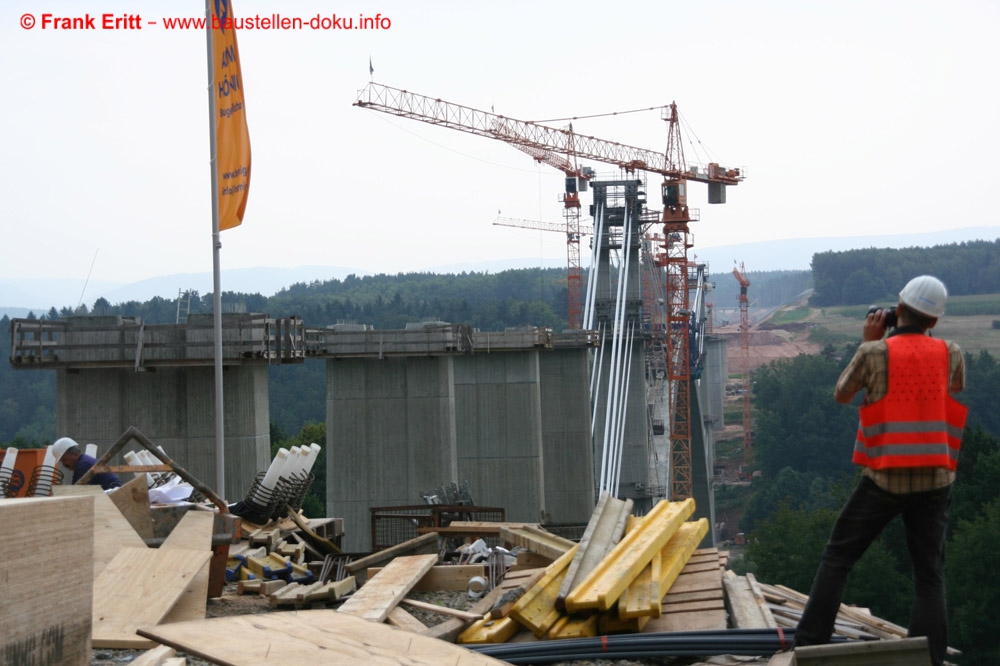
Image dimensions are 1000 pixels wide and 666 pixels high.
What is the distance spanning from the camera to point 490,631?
745 centimetres

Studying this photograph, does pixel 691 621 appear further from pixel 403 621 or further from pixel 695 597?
pixel 403 621

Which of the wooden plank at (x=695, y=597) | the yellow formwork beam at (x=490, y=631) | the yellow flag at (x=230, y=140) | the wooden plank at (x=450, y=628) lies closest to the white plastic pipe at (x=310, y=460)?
the yellow flag at (x=230, y=140)

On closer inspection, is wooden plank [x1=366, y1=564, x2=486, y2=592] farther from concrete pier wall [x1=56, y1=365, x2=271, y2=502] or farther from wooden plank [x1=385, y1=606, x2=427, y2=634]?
concrete pier wall [x1=56, y1=365, x2=271, y2=502]

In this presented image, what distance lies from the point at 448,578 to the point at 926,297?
4.82m

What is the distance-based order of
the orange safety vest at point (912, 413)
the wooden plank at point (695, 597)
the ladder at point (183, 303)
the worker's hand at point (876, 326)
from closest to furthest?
1. the orange safety vest at point (912, 413)
2. the worker's hand at point (876, 326)
3. the wooden plank at point (695, 597)
4. the ladder at point (183, 303)

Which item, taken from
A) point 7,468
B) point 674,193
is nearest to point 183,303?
point 7,468

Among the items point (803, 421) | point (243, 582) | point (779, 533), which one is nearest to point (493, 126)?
point (779, 533)

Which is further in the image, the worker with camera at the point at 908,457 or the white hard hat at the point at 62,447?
the white hard hat at the point at 62,447

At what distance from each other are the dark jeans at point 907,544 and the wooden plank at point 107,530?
15.4 ft

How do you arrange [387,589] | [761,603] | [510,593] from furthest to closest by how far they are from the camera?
[387,589]
[761,603]
[510,593]

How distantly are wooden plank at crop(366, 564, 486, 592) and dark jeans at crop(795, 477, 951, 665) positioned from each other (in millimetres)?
3865

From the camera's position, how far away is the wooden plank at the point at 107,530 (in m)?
8.60

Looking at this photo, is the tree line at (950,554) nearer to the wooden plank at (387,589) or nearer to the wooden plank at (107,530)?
the wooden plank at (387,589)

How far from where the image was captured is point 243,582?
9.91 m
